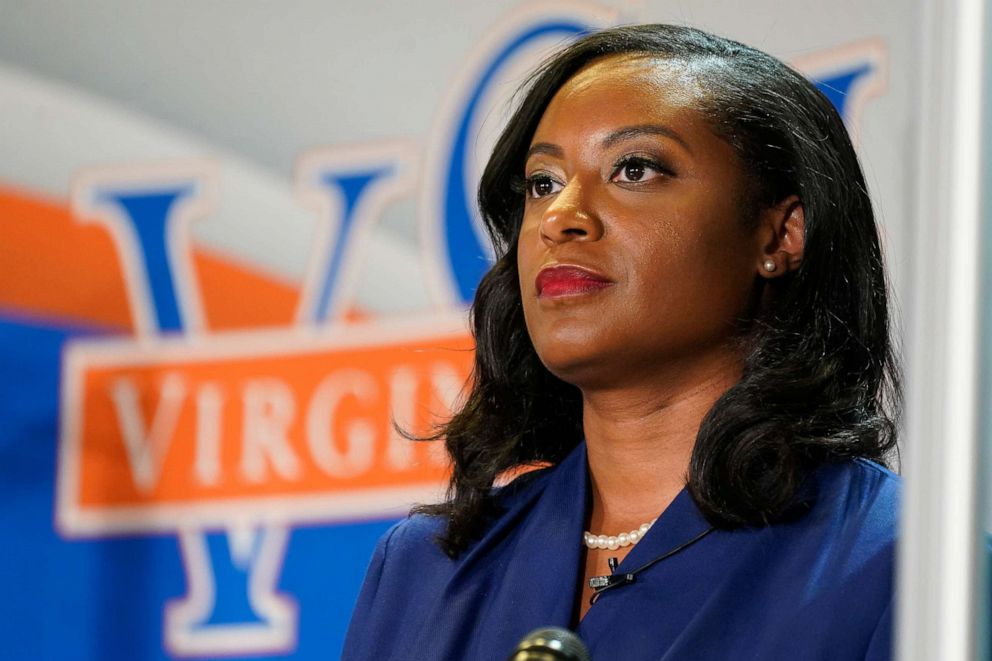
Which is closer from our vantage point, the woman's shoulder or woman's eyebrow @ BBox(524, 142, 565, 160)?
the woman's shoulder

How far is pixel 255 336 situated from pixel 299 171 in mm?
344

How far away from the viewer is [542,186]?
158cm

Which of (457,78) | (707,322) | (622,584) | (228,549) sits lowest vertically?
(228,549)

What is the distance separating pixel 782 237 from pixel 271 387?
152 centimetres

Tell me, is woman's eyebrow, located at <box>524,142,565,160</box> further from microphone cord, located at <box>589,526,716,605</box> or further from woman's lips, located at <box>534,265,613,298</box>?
microphone cord, located at <box>589,526,716,605</box>

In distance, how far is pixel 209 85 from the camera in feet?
9.75

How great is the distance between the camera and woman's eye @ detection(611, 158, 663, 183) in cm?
147

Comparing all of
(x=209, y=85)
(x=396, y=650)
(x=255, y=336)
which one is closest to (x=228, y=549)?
(x=255, y=336)

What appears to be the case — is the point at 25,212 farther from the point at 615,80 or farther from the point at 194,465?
the point at 615,80

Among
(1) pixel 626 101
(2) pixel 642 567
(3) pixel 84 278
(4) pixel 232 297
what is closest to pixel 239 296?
(4) pixel 232 297

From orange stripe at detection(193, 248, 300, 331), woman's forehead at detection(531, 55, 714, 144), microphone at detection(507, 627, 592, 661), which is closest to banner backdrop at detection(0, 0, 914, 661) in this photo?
orange stripe at detection(193, 248, 300, 331)

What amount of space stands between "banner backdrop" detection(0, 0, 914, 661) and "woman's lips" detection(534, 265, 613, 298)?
1155 mm

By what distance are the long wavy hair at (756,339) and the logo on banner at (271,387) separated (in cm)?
92

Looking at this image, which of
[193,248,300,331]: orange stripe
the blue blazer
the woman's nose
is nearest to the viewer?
the blue blazer
